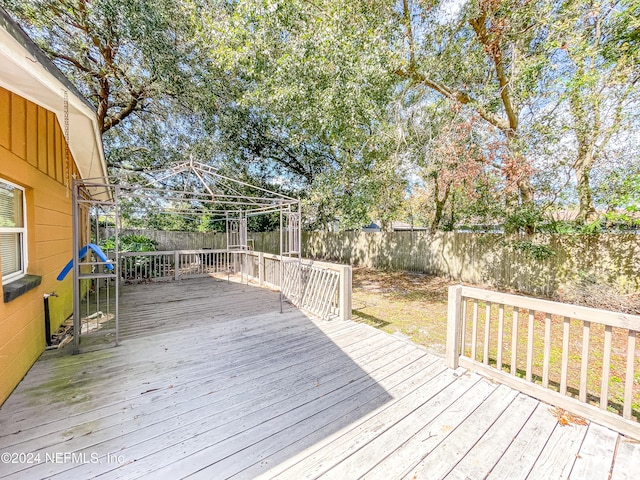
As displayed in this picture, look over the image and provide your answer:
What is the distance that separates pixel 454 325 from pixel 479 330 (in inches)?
82.1

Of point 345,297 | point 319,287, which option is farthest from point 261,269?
point 345,297

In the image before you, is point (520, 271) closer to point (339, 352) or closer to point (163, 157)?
point (339, 352)

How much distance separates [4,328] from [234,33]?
633cm

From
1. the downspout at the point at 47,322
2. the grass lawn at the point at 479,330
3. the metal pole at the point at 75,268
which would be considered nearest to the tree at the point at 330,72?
the grass lawn at the point at 479,330

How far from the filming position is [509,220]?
6062 millimetres

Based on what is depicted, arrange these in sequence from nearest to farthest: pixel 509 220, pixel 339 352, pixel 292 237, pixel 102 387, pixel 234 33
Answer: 1. pixel 102 387
2. pixel 339 352
3. pixel 292 237
4. pixel 234 33
5. pixel 509 220

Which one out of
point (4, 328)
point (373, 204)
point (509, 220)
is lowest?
point (4, 328)

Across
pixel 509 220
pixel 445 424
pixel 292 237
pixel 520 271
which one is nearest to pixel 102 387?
pixel 445 424

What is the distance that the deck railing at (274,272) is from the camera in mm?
4316

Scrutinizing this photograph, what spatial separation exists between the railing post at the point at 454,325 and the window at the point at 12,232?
427 centimetres

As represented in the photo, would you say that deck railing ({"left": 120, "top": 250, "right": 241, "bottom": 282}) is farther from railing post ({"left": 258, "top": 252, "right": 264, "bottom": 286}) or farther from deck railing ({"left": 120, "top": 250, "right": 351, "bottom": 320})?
railing post ({"left": 258, "top": 252, "right": 264, "bottom": 286})

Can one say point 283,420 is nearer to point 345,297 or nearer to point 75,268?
point 345,297

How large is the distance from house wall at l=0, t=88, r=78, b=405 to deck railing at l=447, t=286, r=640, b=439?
13.5 feet

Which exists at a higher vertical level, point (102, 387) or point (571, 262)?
point (571, 262)
